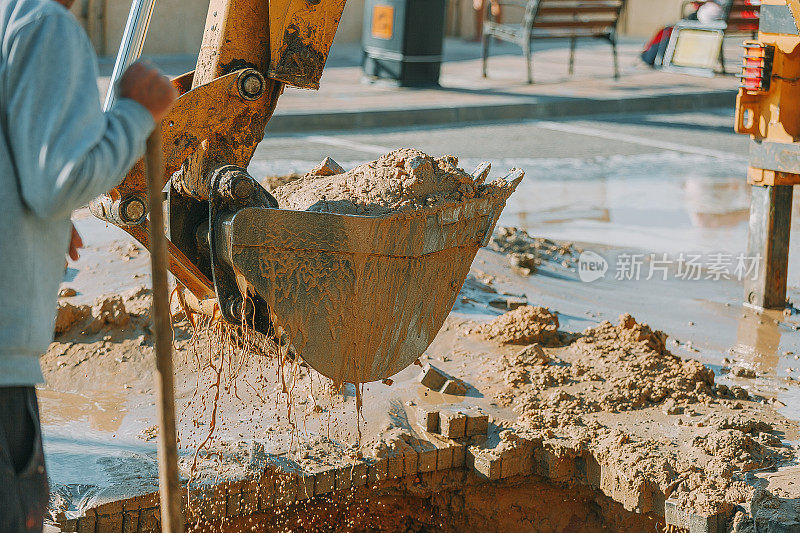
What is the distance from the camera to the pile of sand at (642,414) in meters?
3.71

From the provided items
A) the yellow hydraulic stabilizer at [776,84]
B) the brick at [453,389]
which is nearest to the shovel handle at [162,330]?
the brick at [453,389]

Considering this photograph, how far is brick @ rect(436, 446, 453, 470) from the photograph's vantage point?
3.92 metres

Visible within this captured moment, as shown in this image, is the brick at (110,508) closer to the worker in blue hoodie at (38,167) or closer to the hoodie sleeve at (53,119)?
the worker in blue hoodie at (38,167)

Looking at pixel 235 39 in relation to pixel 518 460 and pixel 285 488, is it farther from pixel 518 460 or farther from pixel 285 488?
pixel 518 460

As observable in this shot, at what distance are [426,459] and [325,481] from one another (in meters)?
0.41

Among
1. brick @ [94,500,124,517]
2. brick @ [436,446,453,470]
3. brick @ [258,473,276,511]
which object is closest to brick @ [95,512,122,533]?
brick @ [94,500,124,517]

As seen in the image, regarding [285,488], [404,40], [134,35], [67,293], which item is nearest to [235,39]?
[134,35]

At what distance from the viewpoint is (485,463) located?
12.7ft

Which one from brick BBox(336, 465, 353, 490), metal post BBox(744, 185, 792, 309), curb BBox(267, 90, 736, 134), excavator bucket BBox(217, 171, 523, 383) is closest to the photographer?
excavator bucket BBox(217, 171, 523, 383)

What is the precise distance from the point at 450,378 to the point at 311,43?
1626mm

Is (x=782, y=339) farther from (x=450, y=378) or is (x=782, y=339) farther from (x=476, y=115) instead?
(x=476, y=115)

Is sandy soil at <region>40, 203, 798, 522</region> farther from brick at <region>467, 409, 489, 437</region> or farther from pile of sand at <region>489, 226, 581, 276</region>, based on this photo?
pile of sand at <region>489, 226, 581, 276</region>

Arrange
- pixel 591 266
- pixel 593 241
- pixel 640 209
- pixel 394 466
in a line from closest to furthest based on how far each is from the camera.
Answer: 1. pixel 394 466
2. pixel 591 266
3. pixel 593 241
4. pixel 640 209

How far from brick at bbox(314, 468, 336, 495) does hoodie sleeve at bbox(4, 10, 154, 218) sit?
76.9 inches
